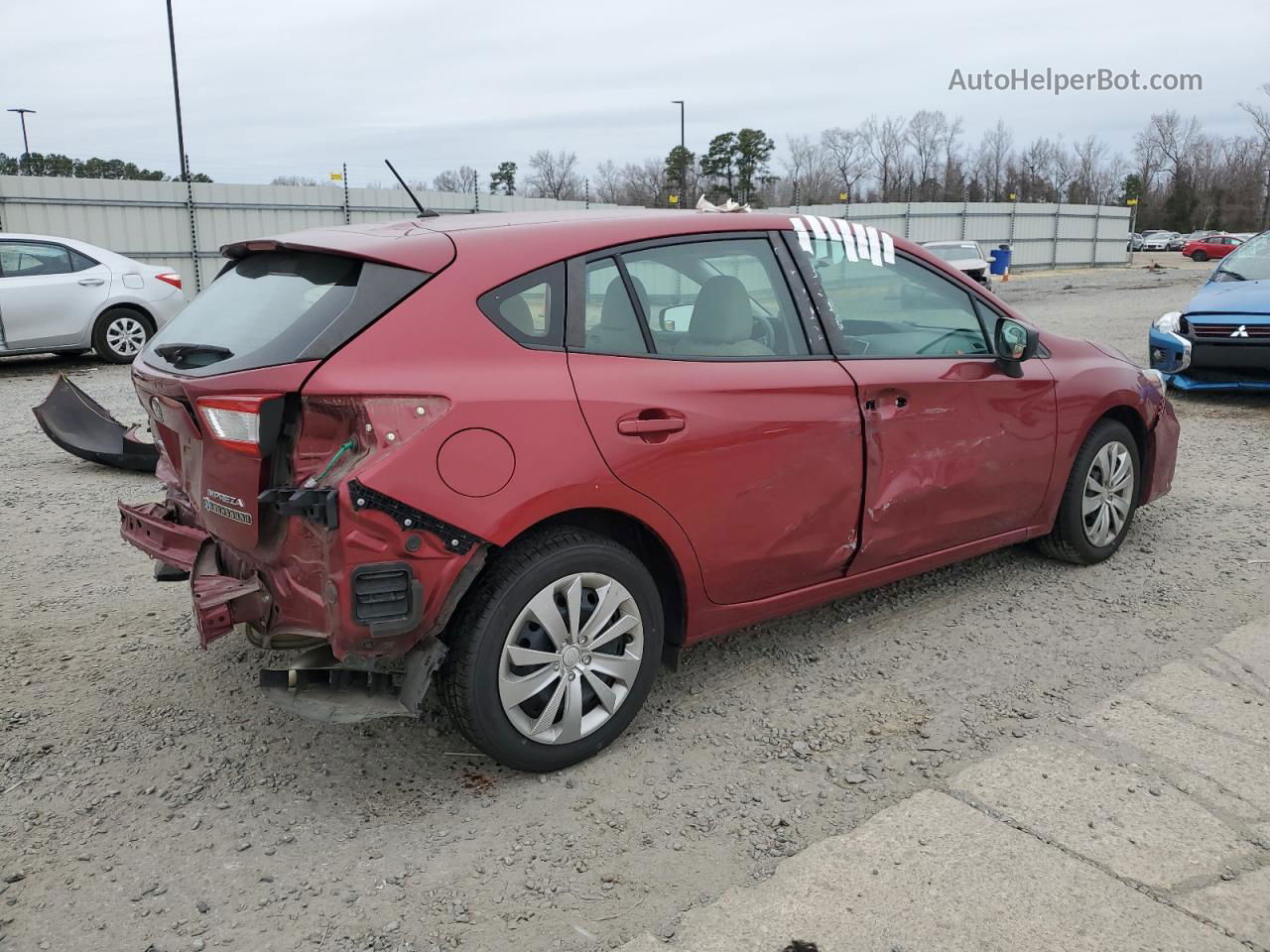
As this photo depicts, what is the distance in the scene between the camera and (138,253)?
19250 mm

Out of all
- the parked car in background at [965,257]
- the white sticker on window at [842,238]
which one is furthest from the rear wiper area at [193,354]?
the parked car in background at [965,257]

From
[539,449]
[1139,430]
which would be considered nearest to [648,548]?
[539,449]

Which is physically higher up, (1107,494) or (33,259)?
(33,259)

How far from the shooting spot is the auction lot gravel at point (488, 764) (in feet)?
8.32

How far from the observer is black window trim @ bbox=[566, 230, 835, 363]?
3098 mm

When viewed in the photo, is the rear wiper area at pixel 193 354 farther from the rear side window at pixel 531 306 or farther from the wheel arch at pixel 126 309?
the wheel arch at pixel 126 309

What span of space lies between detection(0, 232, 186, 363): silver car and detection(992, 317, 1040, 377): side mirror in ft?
35.9

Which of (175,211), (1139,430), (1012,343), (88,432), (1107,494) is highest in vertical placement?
(175,211)

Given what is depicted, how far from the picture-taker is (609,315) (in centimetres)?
319

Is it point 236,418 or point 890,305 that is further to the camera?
point 890,305

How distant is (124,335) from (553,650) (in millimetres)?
11159

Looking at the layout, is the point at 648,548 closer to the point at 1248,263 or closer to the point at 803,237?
the point at 803,237

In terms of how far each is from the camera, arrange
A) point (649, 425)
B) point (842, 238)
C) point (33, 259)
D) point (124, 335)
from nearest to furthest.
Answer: point (649, 425) < point (842, 238) < point (33, 259) < point (124, 335)

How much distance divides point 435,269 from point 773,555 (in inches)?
57.8
